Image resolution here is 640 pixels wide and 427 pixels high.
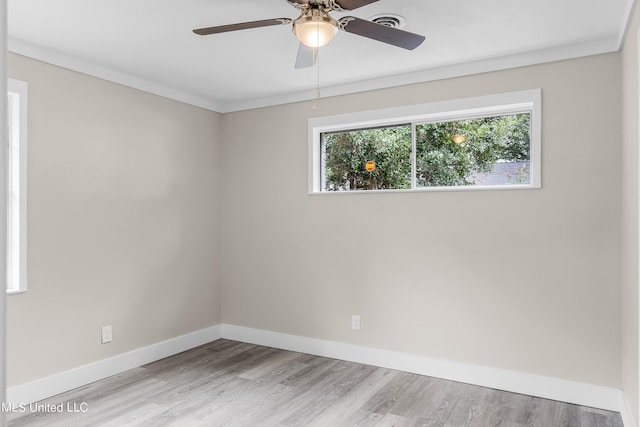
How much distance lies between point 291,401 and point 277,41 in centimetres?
239

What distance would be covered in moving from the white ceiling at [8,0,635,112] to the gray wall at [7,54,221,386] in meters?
0.25

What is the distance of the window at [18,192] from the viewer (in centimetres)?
294

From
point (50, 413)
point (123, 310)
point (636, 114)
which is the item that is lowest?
point (50, 413)

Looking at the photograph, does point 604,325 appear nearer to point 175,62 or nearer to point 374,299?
point 374,299

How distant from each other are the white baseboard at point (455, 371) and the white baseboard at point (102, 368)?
18.1 inches

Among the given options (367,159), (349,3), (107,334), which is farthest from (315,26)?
(107,334)

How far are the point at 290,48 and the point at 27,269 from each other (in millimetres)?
2287

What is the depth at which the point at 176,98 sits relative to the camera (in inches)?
161

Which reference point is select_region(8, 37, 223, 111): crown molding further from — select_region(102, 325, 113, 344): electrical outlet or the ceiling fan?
select_region(102, 325, 113, 344): electrical outlet

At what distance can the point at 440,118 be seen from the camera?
11.8 feet

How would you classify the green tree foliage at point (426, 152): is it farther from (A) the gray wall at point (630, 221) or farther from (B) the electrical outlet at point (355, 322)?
(B) the electrical outlet at point (355, 322)

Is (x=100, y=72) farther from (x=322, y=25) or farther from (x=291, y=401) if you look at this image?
(x=291, y=401)

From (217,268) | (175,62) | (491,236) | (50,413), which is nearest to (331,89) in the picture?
(175,62)

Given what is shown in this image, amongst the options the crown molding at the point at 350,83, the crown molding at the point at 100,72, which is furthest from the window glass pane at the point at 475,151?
the crown molding at the point at 100,72
